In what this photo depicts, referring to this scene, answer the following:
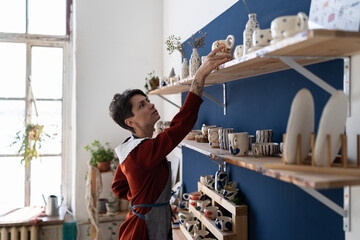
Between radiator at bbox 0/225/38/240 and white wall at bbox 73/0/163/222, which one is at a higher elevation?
white wall at bbox 73/0/163/222

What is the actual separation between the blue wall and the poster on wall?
9 cm

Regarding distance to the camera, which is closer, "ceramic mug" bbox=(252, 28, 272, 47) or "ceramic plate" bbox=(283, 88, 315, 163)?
"ceramic plate" bbox=(283, 88, 315, 163)

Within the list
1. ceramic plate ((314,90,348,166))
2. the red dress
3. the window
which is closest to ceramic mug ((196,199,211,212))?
the red dress

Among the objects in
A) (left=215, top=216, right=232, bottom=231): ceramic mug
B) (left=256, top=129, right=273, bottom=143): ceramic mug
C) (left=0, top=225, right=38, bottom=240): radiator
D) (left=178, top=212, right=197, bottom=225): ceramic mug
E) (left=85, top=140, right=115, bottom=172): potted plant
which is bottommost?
→ (left=0, top=225, right=38, bottom=240): radiator

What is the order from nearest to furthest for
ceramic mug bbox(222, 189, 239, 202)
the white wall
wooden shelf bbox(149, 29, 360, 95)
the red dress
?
wooden shelf bbox(149, 29, 360, 95), the red dress, ceramic mug bbox(222, 189, 239, 202), the white wall

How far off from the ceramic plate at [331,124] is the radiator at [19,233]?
3.15m

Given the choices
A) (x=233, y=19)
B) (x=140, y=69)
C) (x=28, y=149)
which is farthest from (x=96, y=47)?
(x=233, y=19)

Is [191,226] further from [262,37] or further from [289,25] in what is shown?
[289,25]

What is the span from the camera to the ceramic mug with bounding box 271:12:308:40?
0.84 meters

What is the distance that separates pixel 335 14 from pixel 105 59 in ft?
9.66

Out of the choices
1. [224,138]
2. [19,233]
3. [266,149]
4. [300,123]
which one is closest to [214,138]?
[224,138]

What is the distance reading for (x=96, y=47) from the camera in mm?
3592

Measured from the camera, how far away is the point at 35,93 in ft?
12.4

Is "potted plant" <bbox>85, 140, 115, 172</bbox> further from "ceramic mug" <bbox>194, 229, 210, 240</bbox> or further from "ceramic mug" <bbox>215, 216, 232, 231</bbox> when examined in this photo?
"ceramic mug" <bbox>215, 216, 232, 231</bbox>
